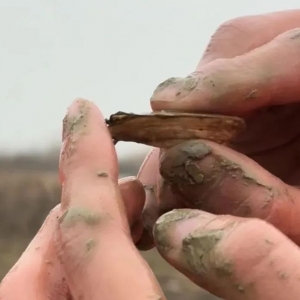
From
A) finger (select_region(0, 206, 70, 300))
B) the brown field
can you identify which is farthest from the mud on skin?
the brown field

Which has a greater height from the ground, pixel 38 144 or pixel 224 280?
pixel 224 280

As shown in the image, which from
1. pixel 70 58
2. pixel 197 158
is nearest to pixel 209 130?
A: pixel 197 158

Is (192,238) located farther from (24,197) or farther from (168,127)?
(24,197)

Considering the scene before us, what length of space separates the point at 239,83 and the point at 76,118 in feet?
0.42

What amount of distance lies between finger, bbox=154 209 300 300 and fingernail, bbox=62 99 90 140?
12 cm

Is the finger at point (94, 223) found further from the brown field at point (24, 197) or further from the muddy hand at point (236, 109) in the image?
the brown field at point (24, 197)

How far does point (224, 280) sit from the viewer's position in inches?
12.5

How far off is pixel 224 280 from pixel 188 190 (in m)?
0.11

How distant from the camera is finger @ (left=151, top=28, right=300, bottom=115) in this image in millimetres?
422

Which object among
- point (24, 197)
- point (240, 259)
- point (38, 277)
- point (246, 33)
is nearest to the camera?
point (240, 259)

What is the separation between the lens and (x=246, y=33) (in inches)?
21.3

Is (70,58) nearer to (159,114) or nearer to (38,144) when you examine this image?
(38,144)

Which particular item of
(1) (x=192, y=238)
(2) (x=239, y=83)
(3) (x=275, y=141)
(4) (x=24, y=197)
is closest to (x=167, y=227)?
(1) (x=192, y=238)

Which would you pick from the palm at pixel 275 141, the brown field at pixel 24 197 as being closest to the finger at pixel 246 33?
the palm at pixel 275 141
